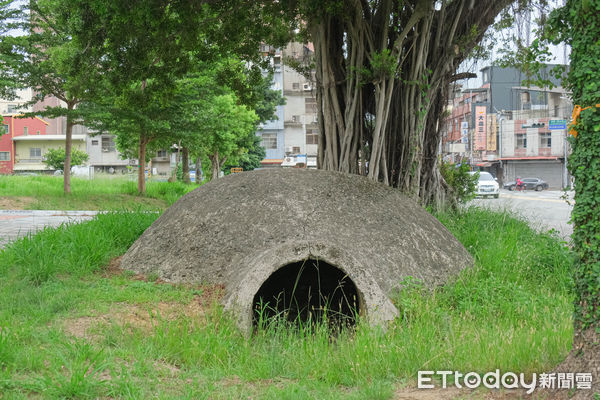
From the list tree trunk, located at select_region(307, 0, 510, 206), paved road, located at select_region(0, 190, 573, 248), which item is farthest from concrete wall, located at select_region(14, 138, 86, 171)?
tree trunk, located at select_region(307, 0, 510, 206)

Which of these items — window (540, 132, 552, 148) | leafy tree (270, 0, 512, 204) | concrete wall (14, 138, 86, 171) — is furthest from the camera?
concrete wall (14, 138, 86, 171)

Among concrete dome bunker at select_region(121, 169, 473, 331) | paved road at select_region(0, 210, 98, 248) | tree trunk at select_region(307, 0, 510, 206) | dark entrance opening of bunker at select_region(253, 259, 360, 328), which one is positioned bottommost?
dark entrance opening of bunker at select_region(253, 259, 360, 328)

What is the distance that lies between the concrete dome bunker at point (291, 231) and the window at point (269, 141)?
1486 inches

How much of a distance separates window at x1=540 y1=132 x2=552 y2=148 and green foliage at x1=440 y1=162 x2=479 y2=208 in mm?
35901

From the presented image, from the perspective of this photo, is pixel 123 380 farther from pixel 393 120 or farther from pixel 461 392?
pixel 393 120

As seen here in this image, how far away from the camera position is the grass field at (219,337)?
121 inches

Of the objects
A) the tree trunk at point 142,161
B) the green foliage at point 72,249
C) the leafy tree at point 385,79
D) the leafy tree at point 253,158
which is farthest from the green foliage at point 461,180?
the leafy tree at point 253,158

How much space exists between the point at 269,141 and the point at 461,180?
34.8 metres

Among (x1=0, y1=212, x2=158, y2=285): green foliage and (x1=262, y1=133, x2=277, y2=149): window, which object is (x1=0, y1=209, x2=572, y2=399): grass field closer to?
(x1=0, y1=212, x2=158, y2=285): green foliage

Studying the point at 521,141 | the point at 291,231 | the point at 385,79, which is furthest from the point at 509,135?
the point at 291,231

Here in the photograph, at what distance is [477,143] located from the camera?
4397 cm

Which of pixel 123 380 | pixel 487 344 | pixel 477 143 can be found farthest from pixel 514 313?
pixel 477 143

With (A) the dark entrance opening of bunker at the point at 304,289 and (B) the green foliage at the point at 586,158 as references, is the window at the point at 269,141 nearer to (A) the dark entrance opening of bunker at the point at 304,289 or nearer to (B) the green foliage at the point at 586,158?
(A) the dark entrance opening of bunker at the point at 304,289

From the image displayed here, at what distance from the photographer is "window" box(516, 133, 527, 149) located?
42.7 m
